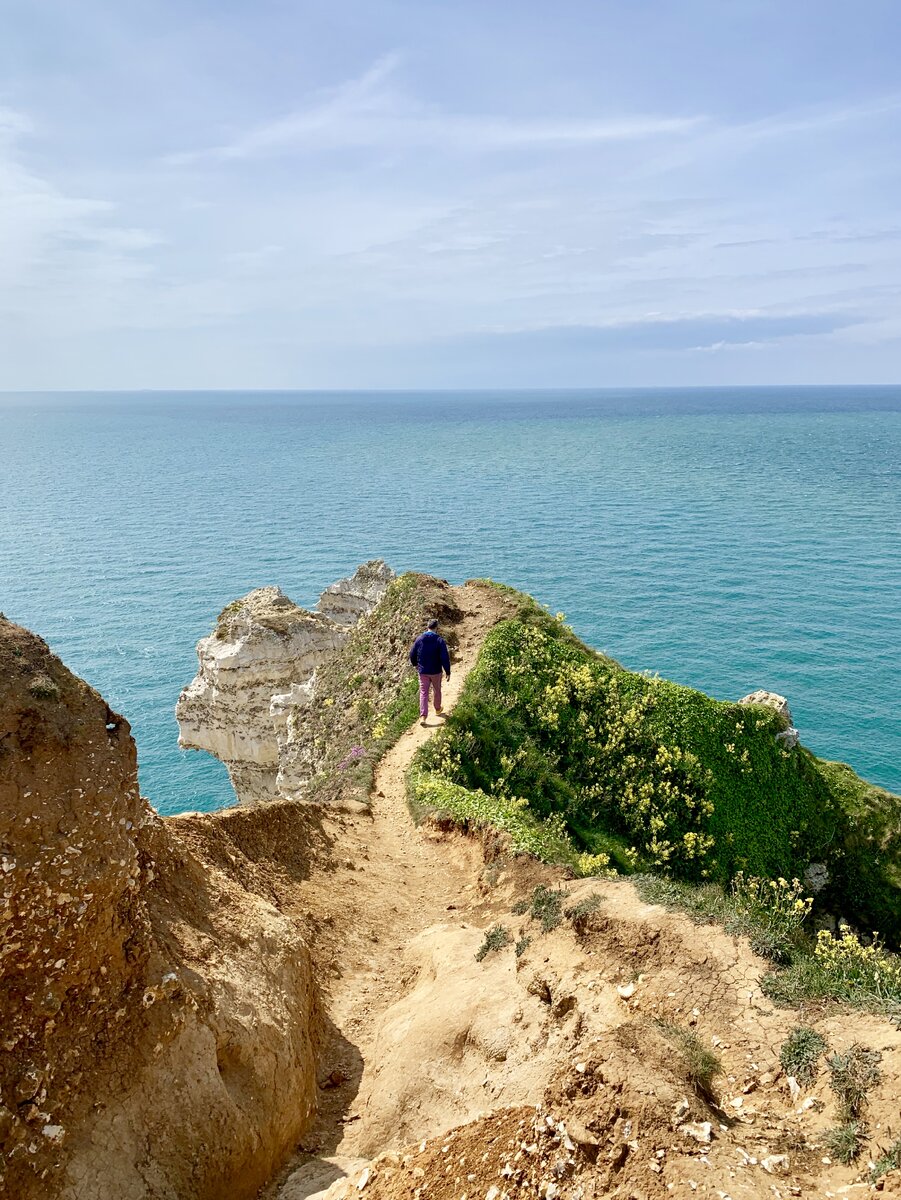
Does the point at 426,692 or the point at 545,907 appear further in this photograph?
the point at 426,692

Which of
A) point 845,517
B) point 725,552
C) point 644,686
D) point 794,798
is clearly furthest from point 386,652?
point 845,517

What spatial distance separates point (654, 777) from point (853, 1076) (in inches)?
641

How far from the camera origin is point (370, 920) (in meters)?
16.7

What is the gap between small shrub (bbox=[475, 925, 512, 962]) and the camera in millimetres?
13555

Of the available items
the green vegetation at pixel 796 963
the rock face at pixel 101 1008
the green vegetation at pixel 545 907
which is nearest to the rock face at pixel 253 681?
the green vegetation at pixel 545 907

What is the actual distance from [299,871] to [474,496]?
114m

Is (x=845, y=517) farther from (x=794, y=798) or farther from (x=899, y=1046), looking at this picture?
(x=899, y=1046)

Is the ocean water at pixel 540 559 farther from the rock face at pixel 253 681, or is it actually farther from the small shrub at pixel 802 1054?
the small shrub at pixel 802 1054

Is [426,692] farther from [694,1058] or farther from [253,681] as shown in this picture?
[694,1058]

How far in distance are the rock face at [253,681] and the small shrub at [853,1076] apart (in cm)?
2727

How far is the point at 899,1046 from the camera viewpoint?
351 inches

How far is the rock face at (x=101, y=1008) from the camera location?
28.5 ft

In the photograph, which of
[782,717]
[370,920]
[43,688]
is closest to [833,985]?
[370,920]

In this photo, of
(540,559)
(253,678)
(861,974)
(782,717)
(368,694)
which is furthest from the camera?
(540,559)
